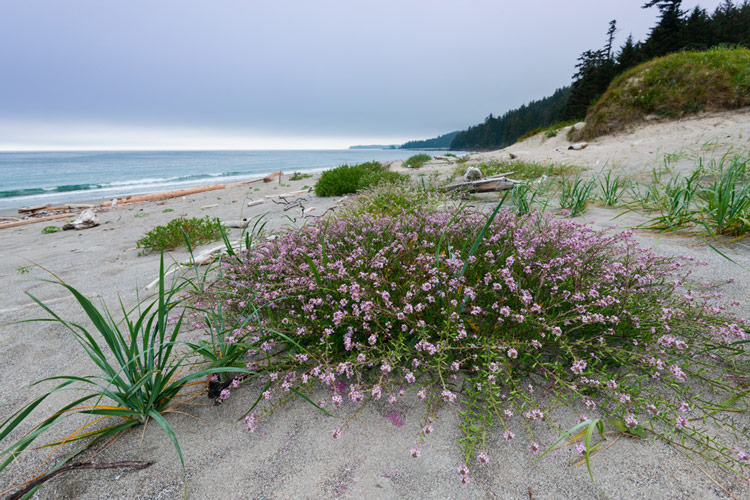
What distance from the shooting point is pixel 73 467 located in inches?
59.4

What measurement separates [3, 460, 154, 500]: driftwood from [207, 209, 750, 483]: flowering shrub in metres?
0.54

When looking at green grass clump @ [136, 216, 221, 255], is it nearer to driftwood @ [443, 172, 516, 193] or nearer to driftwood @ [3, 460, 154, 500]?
driftwood @ [3, 460, 154, 500]

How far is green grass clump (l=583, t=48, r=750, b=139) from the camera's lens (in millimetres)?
12250

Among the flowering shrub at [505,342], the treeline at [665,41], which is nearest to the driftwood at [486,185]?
the flowering shrub at [505,342]

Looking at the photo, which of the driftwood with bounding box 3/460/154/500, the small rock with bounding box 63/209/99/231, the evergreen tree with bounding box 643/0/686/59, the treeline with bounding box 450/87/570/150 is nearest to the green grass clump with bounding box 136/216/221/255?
the driftwood with bounding box 3/460/154/500

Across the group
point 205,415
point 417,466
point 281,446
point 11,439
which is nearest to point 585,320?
point 417,466

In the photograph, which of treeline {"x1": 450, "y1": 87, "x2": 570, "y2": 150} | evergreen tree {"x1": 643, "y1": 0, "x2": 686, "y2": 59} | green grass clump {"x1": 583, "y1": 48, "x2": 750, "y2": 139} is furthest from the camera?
treeline {"x1": 450, "y1": 87, "x2": 570, "y2": 150}

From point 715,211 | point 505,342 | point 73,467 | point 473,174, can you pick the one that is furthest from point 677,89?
point 73,467

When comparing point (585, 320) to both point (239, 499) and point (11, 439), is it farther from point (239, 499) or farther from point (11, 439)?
point (11, 439)

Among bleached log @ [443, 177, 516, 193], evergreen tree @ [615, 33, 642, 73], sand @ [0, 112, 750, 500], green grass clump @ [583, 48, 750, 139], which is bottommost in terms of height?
sand @ [0, 112, 750, 500]

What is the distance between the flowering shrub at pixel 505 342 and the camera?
1632 mm

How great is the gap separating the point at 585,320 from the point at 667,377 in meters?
0.74

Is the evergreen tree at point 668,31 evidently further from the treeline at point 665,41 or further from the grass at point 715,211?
the grass at point 715,211

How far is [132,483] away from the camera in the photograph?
1.48 m
